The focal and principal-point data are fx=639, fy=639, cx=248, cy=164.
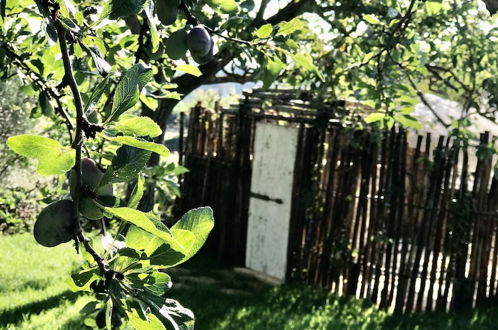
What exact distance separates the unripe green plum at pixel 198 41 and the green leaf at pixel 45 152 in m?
0.59

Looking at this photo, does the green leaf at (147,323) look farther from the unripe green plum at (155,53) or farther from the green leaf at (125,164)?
the unripe green plum at (155,53)

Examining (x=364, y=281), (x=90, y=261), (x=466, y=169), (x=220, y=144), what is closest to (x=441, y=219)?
(x=466, y=169)

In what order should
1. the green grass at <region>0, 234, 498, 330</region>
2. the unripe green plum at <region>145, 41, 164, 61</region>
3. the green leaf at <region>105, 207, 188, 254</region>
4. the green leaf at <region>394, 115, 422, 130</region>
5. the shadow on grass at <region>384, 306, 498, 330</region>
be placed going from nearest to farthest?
the green leaf at <region>105, 207, 188, 254</region>
the unripe green plum at <region>145, 41, 164, 61</region>
the green leaf at <region>394, 115, 422, 130</region>
the green grass at <region>0, 234, 498, 330</region>
the shadow on grass at <region>384, 306, 498, 330</region>

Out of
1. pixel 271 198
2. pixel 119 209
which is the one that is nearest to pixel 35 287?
pixel 271 198

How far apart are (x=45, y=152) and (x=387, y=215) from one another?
5296mm

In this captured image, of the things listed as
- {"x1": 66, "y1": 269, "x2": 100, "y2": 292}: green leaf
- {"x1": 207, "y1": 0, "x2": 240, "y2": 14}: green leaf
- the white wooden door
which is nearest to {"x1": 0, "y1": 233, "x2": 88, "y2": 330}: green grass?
the white wooden door

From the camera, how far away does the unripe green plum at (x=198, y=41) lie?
1345 mm

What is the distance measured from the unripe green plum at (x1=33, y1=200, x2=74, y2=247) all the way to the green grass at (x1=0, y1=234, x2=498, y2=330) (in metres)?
3.78

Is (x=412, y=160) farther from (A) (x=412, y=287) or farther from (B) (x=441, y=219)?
(A) (x=412, y=287)

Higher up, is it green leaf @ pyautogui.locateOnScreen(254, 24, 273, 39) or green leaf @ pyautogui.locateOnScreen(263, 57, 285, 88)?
green leaf @ pyautogui.locateOnScreen(254, 24, 273, 39)

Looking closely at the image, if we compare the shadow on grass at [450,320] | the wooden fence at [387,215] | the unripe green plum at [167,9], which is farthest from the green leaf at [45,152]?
the shadow on grass at [450,320]

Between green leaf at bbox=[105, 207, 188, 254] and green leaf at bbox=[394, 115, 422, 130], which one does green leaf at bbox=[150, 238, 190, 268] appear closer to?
green leaf at bbox=[105, 207, 188, 254]

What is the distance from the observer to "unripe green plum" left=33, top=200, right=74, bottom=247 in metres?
0.84

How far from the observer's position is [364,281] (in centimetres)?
589
